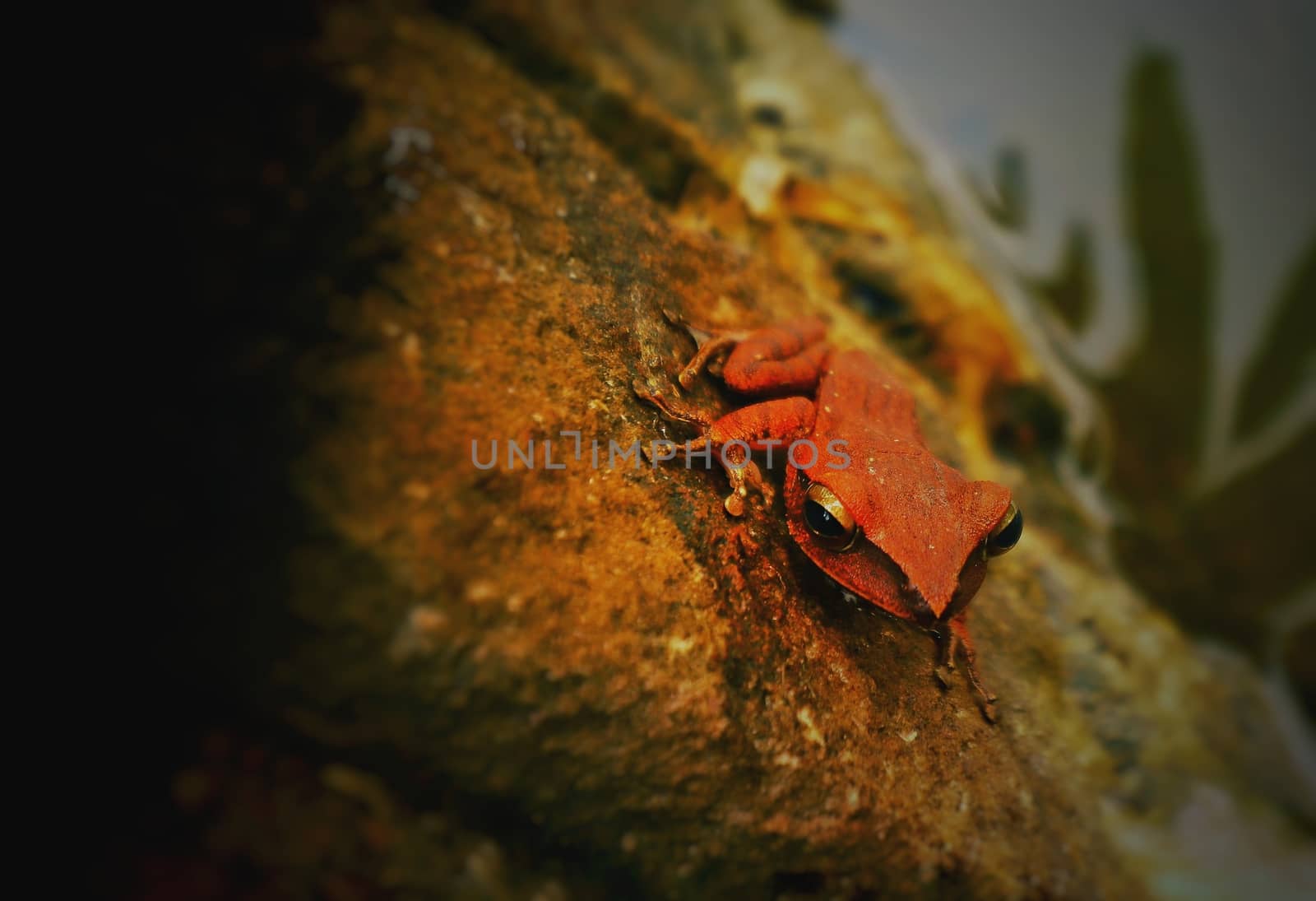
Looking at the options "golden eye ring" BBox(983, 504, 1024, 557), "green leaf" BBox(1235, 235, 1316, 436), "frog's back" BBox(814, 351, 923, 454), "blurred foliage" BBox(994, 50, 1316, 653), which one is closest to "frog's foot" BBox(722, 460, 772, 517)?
"frog's back" BBox(814, 351, 923, 454)

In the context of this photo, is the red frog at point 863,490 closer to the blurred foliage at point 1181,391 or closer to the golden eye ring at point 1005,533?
the golden eye ring at point 1005,533

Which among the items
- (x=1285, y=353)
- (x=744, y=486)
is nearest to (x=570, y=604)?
(x=744, y=486)

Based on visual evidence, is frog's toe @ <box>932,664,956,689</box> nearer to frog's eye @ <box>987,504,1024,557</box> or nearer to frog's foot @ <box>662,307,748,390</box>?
frog's eye @ <box>987,504,1024,557</box>

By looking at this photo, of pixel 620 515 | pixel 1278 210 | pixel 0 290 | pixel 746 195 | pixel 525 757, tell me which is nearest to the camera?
pixel 0 290

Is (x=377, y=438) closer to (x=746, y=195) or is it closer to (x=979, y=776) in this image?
(x=979, y=776)

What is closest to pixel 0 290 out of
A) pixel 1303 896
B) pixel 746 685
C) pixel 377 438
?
pixel 377 438

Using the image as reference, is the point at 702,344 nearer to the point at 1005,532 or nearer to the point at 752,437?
the point at 752,437

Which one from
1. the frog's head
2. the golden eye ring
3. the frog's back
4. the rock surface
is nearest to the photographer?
the rock surface
